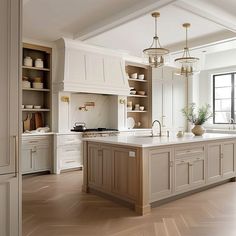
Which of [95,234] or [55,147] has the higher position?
[55,147]

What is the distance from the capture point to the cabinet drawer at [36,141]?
5.11 m

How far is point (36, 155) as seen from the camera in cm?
531

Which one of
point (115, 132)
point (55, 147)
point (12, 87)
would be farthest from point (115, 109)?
point (12, 87)

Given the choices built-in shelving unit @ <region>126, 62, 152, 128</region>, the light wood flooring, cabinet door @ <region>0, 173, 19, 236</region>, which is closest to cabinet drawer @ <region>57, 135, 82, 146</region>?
the light wood flooring

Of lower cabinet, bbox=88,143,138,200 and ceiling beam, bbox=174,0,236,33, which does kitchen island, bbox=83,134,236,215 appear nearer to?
lower cabinet, bbox=88,143,138,200

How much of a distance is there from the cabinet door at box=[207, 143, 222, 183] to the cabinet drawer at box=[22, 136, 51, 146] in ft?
10.6

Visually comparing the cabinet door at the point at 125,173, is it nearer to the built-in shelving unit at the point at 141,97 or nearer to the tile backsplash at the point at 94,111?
the tile backsplash at the point at 94,111

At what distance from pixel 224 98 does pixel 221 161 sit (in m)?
3.40

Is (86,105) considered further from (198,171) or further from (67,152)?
(198,171)

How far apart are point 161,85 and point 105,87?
2010 mm

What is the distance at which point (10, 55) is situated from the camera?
193cm

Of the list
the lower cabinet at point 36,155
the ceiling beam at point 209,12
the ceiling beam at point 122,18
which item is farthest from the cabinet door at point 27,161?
the ceiling beam at point 209,12

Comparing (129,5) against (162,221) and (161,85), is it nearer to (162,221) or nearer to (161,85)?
(162,221)

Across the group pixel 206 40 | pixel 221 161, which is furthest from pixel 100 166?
pixel 206 40
